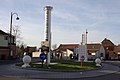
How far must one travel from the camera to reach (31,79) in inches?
830

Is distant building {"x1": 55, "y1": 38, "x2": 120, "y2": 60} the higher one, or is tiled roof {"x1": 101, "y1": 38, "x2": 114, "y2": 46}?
tiled roof {"x1": 101, "y1": 38, "x2": 114, "y2": 46}

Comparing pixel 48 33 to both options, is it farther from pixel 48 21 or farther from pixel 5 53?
pixel 5 53

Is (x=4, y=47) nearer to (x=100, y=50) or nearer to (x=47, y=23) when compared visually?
(x=47, y=23)

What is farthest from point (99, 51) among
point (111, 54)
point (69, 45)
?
point (69, 45)

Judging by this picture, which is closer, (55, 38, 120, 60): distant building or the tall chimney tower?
the tall chimney tower

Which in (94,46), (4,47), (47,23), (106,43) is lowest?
(4,47)

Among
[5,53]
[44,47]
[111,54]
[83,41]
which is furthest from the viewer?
[111,54]

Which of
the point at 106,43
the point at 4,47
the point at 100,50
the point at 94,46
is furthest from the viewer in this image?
the point at 106,43

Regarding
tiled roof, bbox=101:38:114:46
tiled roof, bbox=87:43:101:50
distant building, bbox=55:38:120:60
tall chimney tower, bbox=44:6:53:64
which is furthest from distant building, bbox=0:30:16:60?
tiled roof, bbox=101:38:114:46

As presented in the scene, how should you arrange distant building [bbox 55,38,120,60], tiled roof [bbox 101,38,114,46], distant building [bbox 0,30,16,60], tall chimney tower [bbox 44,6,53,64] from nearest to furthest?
1. tall chimney tower [bbox 44,6,53,64]
2. distant building [bbox 0,30,16,60]
3. distant building [bbox 55,38,120,60]
4. tiled roof [bbox 101,38,114,46]

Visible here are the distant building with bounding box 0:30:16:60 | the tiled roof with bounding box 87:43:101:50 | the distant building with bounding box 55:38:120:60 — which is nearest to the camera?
the distant building with bounding box 0:30:16:60

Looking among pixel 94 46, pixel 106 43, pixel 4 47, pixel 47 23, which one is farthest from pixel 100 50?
pixel 47 23

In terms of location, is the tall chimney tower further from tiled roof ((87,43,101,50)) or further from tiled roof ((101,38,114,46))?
tiled roof ((101,38,114,46))

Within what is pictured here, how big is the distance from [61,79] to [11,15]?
3465 cm
